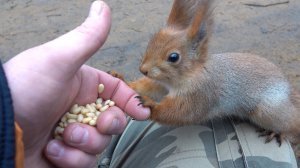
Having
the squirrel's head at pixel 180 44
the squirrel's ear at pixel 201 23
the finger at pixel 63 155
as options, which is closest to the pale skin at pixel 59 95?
the finger at pixel 63 155

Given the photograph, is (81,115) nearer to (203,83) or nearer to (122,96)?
(122,96)

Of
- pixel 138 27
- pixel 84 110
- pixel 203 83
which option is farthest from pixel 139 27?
pixel 84 110

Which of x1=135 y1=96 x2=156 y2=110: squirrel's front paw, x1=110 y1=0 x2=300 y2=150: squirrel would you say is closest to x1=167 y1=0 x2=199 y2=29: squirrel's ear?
x1=110 y1=0 x2=300 y2=150: squirrel

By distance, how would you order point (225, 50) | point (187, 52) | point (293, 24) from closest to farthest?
1. point (187, 52)
2. point (225, 50)
3. point (293, 24)

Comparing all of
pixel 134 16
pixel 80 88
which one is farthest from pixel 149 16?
pixel 80 88

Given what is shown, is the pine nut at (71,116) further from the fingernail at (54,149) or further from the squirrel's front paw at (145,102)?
the squirrel's front paw at (145,102)

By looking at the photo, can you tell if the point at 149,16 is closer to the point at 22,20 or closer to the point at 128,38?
the point at 128,38
